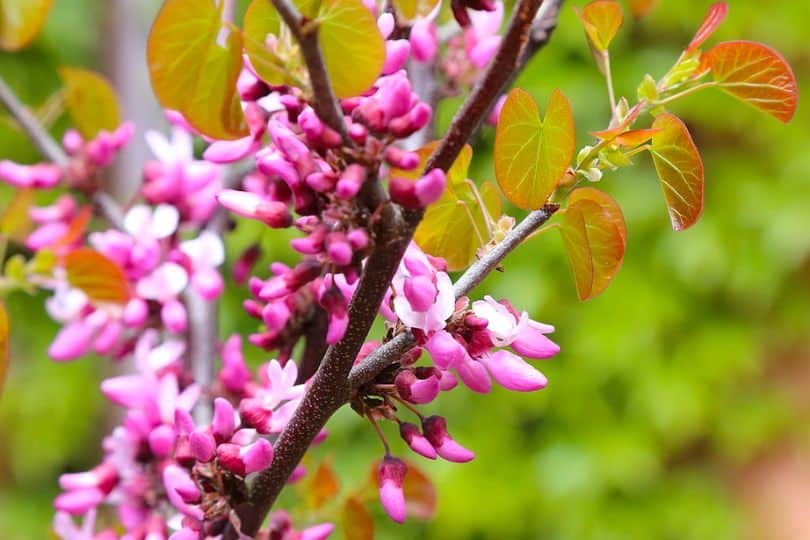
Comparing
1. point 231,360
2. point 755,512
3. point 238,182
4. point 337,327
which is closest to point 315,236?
point 337,327

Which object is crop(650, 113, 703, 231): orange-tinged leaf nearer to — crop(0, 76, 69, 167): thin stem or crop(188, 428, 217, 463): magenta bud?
crop(188, 428, 217, 463): magenta bud

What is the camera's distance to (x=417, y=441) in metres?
0.32

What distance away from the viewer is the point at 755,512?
59.3 inches

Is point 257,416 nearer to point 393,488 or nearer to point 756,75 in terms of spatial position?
point 393,488

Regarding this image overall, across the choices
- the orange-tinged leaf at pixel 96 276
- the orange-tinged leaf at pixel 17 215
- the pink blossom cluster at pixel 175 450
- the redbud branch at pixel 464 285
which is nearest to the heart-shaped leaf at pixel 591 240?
the redbud branch at pixel 464 285

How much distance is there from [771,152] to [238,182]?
3.73 ft

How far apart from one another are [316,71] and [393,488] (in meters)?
0.16

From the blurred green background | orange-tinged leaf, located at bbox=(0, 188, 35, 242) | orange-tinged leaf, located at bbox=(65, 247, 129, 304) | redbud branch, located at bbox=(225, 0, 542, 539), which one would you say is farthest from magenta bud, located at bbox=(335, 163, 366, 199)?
the blurred green background

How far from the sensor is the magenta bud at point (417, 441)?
319mm

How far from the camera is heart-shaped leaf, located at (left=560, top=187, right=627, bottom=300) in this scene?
302 mm

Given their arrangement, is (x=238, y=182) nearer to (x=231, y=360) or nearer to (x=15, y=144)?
(x=231, y=360)

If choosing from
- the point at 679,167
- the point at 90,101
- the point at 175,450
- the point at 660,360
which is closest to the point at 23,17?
the point at 90,101

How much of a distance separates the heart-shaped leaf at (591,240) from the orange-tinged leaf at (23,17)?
1.12 ft

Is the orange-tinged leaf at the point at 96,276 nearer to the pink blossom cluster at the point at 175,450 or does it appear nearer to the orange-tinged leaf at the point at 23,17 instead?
the pink blossom cluster at the point at 175,450
